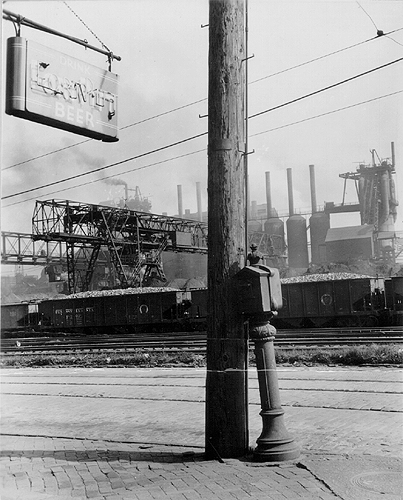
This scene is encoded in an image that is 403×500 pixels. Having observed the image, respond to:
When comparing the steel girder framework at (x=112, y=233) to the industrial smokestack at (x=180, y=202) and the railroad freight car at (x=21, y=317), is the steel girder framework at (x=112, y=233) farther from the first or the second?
the railroad freight car at (x=21, y=317)

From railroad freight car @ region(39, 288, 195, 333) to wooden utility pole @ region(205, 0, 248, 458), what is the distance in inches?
770

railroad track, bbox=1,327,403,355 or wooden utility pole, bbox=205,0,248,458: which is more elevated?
wooden utility pole, bbox=205,0,248,458

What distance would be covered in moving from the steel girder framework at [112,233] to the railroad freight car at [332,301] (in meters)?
13.5

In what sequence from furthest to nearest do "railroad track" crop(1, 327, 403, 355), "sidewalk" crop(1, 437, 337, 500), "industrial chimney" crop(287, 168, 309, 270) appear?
"railroad track" crop(1, 327, 403, 355)
"industrial chimney" crop(287, 168, 309, 270)
"sidewalk" crop(1, 437, 337, 500)

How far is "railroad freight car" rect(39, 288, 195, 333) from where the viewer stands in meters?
25.2

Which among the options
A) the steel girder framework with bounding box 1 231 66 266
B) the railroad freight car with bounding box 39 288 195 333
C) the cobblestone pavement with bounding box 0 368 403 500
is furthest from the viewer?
the railroad freight car with bounding box 39 288 195 333

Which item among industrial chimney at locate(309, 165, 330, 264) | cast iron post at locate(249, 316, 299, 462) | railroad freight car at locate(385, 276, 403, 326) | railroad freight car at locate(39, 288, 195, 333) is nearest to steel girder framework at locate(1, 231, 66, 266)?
cast iron post at locate(249, 316, 299, 462)

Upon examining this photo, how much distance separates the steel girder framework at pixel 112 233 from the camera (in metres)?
7.55

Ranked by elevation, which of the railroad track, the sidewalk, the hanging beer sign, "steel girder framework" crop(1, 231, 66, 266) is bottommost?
the sidewalk

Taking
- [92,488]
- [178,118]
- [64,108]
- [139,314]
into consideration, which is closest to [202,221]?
[178,118]

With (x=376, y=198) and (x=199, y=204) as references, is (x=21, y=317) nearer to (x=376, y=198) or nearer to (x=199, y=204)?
(x=199, y=204)

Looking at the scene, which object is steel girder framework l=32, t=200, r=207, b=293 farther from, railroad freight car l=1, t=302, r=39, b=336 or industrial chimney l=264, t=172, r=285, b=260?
railroad freight car l=1, t=302, r=39, b=336

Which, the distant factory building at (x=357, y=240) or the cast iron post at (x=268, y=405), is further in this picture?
the distant factory building at (x=357, y=240)

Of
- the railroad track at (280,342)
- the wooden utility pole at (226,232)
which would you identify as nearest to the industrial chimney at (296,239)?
the railroad track at (280,342)
